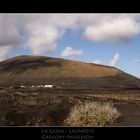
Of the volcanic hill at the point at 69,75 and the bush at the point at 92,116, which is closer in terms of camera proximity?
the bush at the point at 92,116

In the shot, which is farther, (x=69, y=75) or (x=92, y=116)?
(x=69, y=75)

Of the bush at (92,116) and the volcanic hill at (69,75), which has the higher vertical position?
the volcanic hill at (69,75)

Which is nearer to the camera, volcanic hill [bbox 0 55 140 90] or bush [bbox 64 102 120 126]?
bush [bbox 64 102 120 126]

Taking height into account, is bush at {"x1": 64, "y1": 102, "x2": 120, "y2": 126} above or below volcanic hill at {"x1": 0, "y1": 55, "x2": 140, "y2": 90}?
below

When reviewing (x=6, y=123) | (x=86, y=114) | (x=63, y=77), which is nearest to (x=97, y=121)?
(x=86, y=114)

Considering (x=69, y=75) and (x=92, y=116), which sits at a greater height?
(x=69, y=75)
